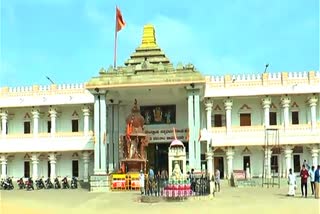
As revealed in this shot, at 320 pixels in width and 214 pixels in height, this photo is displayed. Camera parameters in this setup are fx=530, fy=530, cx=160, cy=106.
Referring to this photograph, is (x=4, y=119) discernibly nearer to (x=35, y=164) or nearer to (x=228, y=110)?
(x=35, y=164)

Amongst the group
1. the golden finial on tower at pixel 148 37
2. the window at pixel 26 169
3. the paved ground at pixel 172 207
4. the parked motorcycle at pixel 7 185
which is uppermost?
the golden finial on tower at pixel 148 37

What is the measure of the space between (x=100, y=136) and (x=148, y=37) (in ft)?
36.8

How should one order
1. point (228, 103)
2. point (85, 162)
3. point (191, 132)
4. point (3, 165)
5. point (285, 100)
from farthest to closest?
point (3, 165), point (85, 162), point (228, 103), point (285, 100), point (191, 132)

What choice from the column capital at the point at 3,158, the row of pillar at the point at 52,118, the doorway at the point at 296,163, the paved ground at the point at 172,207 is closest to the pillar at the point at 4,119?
the row of pillar at the point at 52,118

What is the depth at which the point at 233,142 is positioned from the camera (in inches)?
1363

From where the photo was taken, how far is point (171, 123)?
34969mm

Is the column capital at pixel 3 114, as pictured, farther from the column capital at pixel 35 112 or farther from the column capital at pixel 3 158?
the column capital at pixel 3 158

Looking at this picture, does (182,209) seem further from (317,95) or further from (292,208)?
(317,95)

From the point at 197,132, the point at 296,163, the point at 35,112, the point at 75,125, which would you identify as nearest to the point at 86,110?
the point at 75,125

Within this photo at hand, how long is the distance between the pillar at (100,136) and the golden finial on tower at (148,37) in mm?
8942

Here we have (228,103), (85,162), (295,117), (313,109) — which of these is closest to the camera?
(313,109)

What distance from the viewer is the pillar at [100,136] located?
28969 mm

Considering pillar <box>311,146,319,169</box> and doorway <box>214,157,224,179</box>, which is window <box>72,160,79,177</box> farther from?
pillar <box>311,146,319,169</box>

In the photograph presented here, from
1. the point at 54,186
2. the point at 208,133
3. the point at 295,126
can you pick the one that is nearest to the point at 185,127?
the point at 208,133
